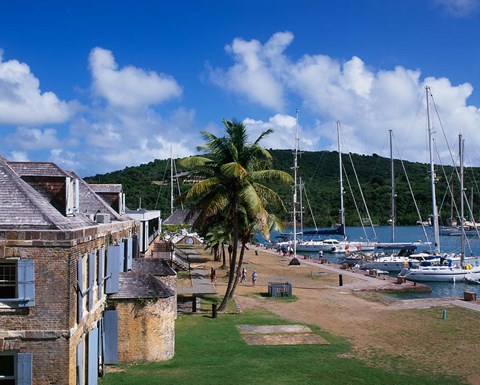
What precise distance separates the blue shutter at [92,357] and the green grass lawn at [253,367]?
1466 mm

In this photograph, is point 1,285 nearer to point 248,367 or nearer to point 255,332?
point 248,367

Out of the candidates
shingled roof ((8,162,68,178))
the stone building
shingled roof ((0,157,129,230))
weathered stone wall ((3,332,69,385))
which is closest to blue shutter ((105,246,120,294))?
shingled roof ((0,157,129,230))

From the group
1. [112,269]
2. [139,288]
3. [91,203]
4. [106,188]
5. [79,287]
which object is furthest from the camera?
[106,188]

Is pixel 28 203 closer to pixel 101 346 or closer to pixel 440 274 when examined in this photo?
pixel 101 346

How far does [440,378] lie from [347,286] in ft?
85.1

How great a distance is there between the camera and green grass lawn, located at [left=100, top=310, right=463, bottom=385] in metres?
19.3

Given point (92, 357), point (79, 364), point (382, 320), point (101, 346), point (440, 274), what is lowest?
point (440, 274)

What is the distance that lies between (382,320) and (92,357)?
19251mm

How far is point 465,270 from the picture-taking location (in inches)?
2240

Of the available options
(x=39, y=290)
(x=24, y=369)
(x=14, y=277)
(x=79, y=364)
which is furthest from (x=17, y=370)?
(x=14, y=277)

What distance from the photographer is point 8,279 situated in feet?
47.2

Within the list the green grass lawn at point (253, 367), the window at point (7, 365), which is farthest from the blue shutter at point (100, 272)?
the window at point (7, 365)

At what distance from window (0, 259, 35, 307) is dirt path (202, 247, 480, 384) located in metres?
14.1

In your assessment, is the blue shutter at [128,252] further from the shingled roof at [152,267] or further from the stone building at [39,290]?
the stone building at [39,290]
